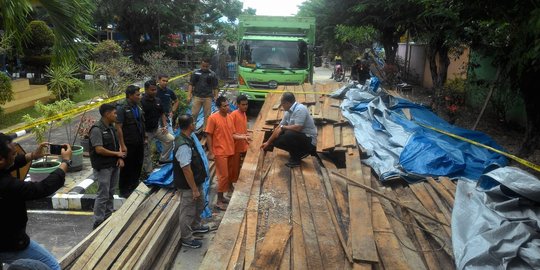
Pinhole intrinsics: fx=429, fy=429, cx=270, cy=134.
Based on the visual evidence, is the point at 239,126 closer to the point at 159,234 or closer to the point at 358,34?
the point at 159,234

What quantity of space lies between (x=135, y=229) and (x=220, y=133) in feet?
5.96

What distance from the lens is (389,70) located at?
20.9 meters

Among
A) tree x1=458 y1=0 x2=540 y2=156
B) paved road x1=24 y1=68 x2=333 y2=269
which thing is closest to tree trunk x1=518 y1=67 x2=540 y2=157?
tree x1=458 y1=0 x2=540 y2=156

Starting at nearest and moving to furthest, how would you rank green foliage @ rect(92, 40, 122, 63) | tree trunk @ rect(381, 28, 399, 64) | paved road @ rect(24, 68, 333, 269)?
paved road @ rect(24, 68, 333, 269), green foliage @ rect(92, 40, 122, 63), tree trunk @ rect(381, 28, 399, 64)

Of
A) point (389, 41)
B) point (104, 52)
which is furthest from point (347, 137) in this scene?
point (389, 41)

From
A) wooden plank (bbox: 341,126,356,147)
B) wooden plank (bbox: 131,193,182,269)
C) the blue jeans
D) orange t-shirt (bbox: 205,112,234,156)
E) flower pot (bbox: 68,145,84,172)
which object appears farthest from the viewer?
flower pot (bbox: 68,145,84,172)

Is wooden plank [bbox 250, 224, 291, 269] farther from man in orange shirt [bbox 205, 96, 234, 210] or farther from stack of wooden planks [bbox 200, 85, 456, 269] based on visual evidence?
man in orange shirt [bbox 205, 96, 234, 210]

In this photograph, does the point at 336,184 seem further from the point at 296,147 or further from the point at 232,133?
the point at 232,133

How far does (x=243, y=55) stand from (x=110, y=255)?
9.93m

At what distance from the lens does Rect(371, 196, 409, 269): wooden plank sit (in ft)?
12.3

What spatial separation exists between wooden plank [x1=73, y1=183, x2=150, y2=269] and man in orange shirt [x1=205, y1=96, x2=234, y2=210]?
3.62 feet

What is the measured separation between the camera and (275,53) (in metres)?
13.4

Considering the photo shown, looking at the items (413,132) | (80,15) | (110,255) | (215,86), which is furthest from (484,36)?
(110,255)

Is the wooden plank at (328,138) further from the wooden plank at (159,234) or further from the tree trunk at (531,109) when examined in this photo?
the tree trunk at (531,109)
